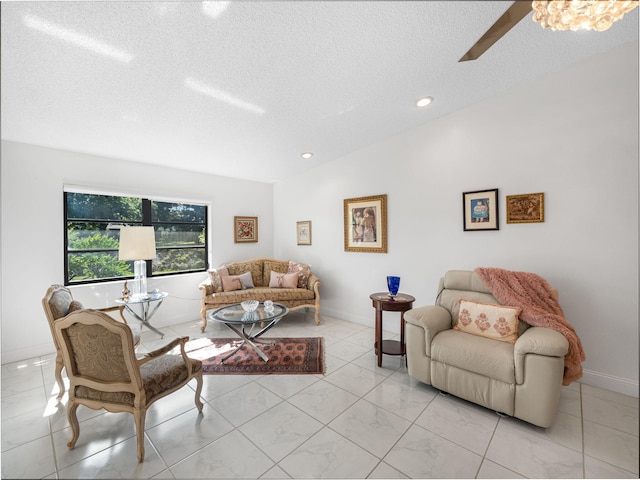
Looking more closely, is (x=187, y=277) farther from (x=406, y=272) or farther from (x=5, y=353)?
(x=406, y=272)

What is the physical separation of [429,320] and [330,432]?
1.11m

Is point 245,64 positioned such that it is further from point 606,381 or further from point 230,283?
point 606,381

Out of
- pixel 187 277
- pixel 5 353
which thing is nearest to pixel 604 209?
pixel 187 277

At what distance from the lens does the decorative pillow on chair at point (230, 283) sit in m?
3.97

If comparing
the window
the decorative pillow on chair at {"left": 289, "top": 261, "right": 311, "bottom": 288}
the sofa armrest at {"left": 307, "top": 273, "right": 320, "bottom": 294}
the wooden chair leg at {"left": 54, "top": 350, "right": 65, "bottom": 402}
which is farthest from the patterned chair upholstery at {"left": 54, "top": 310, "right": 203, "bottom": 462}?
the decorative pillow on chair at {"left": 289, "top": 261, "right": 311, "bottom": 288}

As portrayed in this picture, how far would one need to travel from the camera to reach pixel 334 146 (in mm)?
3609

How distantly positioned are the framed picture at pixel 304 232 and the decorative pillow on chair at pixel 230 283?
1.21m

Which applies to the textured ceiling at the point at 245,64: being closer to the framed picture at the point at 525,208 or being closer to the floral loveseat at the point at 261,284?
the framed picture at the point at 525,208

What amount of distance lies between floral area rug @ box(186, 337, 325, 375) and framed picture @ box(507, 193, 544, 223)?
2305 mm

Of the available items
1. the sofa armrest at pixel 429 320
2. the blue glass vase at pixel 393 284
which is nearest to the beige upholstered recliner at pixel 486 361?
the sofa armrest at pixel 429 320

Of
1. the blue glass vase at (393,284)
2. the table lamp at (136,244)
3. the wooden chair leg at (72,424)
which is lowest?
the wooden chair leg at (72,424)

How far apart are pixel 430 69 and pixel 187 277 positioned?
151 inches

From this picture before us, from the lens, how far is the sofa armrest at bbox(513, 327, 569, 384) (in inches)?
66.6

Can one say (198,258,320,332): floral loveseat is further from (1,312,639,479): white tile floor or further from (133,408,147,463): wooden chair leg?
(133,408,147,463): wooden chair leg
